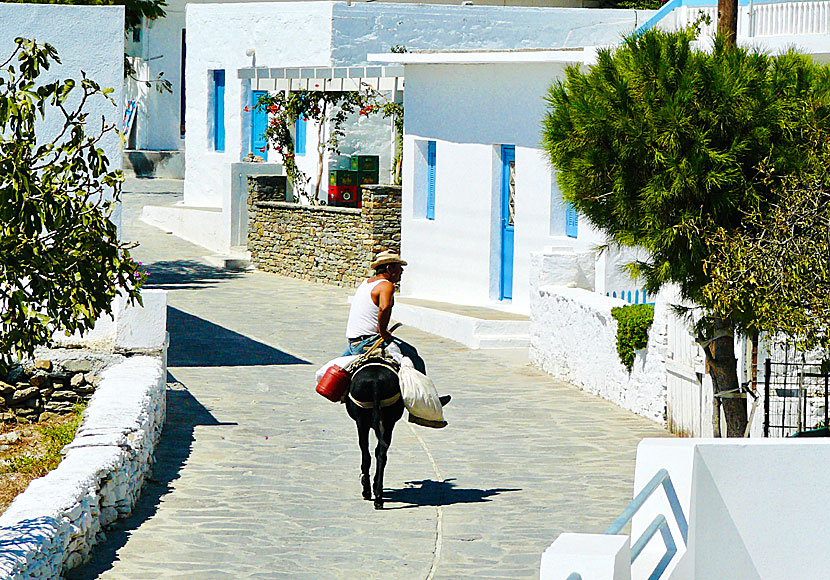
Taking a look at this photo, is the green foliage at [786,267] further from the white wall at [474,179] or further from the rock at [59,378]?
the white wall at [474,179]

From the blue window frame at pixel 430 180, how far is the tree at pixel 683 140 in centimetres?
1116

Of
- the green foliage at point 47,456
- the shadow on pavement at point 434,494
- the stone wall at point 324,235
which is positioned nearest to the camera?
the shadow on pavement at point 434,494

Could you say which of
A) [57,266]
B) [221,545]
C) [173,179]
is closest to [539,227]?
[221,545]

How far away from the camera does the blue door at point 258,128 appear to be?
28.2 meters

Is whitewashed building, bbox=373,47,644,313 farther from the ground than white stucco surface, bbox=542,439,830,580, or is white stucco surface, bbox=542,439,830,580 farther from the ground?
whitewashed building, bbox=373,47,644,313

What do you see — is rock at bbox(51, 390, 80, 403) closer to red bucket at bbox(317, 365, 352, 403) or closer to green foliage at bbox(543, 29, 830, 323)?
red bucket at bbox(317, 365, 352, 403)

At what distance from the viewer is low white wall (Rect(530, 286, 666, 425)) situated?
12.9m

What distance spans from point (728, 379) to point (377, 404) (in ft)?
9.94

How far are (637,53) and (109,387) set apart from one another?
509cm

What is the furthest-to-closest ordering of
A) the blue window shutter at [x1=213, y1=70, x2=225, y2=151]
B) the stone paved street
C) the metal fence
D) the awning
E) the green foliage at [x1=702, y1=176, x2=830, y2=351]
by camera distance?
1. the blue window shutter at [x1=213, y1=70, x2=225, y2=151]
2. the awning
3. the metal fence
4. the green foliage at [x1=702, y1=176, x2=830, y2=351]
5. the stone paved street

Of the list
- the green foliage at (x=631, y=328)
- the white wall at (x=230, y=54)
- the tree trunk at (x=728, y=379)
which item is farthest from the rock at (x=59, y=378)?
the white wall at (x=230, y=54)

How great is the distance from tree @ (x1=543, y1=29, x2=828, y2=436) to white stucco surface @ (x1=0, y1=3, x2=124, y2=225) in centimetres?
502

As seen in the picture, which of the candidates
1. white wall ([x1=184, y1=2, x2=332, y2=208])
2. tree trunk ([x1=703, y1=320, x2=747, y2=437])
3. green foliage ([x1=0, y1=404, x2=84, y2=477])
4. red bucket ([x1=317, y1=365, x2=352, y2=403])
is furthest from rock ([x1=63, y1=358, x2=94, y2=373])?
white wall ([x1=184, y1=2, x2=332, y2=208])

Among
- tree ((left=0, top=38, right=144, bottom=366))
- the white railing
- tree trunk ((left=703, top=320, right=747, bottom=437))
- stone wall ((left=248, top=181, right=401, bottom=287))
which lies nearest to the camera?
tree ((left=0, top=38, right=144, bottom=366))
